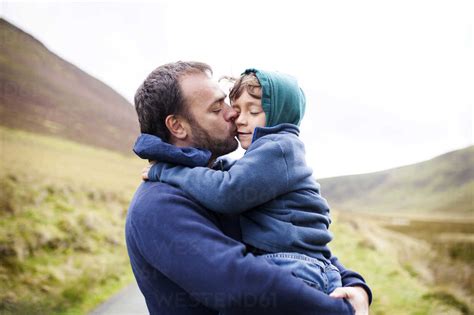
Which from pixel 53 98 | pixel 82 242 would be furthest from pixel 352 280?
pixel 53 98

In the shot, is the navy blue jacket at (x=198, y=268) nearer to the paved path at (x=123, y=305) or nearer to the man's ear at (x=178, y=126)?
the man's ear at (x=178, y=126)

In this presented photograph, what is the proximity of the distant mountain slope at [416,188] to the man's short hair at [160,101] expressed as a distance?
4897 mm

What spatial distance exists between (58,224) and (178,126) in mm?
4880

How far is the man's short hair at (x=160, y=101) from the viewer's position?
5.29ft

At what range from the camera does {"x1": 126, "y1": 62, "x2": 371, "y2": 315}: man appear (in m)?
1.20

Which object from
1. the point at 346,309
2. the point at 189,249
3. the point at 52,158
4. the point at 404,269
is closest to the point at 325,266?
the point at 346,309

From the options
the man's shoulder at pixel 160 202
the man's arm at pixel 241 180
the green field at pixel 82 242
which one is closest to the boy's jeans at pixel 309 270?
the man's arm at pixel 241 180

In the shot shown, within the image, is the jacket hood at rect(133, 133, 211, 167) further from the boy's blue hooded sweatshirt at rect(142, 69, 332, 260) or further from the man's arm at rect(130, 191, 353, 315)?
the man's arm at rect(130, 191, 353, 315)

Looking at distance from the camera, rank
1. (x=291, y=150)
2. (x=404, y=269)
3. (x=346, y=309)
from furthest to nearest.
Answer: (x=404, y=269) → (x=291, y=150) → (x=346, y=309)

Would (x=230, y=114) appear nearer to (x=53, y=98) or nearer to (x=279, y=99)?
(x=279, y=99)

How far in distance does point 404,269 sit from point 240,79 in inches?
214

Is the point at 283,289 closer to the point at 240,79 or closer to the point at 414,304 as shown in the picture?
the point at 240,79

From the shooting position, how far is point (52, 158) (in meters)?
6.81

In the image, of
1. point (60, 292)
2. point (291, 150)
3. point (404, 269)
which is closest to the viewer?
point (291, 150)
